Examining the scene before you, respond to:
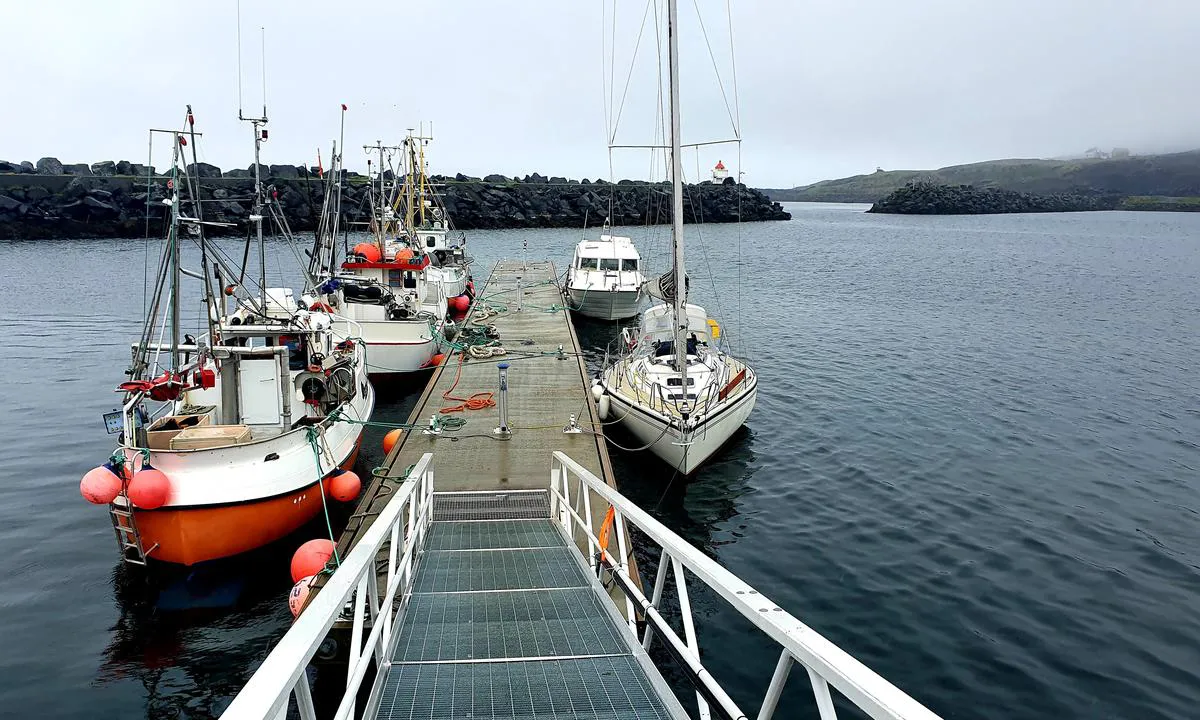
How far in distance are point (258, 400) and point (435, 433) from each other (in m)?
3.50

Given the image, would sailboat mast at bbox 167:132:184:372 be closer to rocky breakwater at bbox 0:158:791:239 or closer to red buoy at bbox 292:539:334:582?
red buoy at bbox 292:539:334:582

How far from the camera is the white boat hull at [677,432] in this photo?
1412 cm

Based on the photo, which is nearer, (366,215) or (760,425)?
(760,425)

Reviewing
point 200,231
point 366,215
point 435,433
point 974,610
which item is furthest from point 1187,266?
point 366,215

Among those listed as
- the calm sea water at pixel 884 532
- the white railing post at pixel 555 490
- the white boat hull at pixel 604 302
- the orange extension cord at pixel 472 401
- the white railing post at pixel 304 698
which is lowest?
the calm sea water at pixel 884 532

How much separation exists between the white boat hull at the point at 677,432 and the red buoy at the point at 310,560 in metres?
6.97

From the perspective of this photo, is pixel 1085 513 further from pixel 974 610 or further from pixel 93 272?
pixel 93 272

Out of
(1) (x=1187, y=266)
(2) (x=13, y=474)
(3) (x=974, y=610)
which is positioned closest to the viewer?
(3) (x=974, y=610)

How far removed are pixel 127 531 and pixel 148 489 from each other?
43.9 inches

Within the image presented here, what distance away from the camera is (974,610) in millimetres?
10297

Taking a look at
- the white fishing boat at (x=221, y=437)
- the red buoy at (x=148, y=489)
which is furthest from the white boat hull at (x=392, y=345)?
the red buoy at (x=148, y=489)

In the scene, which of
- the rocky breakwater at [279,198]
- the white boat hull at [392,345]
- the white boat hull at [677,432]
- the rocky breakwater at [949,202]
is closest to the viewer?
the white boat hull at [677,432]

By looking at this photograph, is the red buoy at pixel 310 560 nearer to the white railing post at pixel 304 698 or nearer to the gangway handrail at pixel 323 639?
the gangway handrail at pixel 323 639

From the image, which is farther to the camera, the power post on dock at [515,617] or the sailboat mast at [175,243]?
the sailboat mast at [175,243]
